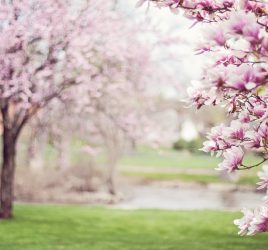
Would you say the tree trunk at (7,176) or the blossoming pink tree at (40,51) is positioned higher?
the blossoming pink tree at (40,51)

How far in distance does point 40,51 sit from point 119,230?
428 cm

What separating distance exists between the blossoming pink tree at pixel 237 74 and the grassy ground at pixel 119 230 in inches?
242

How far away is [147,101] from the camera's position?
79.7ft

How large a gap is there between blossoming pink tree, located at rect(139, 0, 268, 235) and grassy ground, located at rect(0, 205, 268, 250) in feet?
20.2

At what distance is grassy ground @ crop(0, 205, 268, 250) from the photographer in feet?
34.1

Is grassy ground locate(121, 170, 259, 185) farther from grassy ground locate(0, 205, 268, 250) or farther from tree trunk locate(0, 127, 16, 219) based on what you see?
tree trunk locate(0, 127, 16, 219)

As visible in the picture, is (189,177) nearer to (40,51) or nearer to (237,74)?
(40,51)

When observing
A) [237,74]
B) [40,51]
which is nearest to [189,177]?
[40,51]

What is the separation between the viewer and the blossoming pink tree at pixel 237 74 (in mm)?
3318

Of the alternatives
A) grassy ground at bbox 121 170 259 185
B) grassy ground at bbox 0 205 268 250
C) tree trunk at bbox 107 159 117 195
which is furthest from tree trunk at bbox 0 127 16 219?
grassy ground at bbox 121 170 259 185

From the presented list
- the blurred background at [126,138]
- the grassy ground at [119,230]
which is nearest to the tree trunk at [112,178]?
the blurred background at [126,138]

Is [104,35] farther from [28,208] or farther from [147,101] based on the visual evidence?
[147,101]

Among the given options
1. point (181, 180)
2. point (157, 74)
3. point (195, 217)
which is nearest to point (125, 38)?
point (157, 74)

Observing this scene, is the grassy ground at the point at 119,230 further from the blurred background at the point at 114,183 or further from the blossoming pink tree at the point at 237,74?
the blossoming pink tree at the point at 237,74
